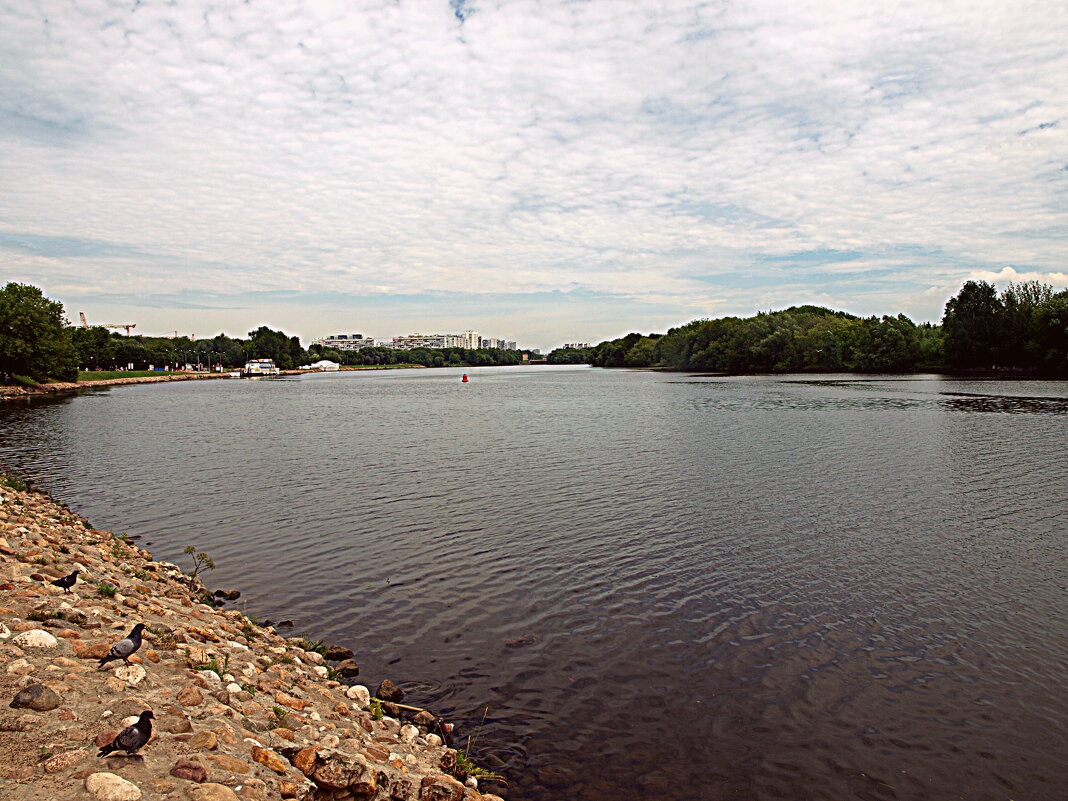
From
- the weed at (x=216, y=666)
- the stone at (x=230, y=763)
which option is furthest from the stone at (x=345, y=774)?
the weed at (x=216, y=666)

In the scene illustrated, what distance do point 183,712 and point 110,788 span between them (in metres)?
1.60

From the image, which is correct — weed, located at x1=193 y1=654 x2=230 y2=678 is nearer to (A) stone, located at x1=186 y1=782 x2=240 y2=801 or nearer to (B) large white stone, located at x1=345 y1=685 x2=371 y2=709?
(B) large white stone, located at x1=345 y1=685 x2=371 y2=709

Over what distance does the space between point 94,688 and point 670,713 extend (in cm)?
725

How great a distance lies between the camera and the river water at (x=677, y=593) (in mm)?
8469

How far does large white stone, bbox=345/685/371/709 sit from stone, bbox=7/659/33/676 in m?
3.92

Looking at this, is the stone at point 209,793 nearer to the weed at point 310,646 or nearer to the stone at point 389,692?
the stone at point 389,692

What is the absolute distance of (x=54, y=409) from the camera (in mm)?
65500

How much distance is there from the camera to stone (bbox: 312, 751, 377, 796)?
618 centimetres

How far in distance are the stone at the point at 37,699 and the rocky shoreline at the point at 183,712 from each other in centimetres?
1

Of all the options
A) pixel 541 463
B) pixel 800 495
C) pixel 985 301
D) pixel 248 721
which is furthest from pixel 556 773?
pixel 985 301

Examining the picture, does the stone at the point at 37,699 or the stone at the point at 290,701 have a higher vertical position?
the stone at the point at 37,699

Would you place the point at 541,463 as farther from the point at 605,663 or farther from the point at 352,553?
the point at 605,663

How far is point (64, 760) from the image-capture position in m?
5.23

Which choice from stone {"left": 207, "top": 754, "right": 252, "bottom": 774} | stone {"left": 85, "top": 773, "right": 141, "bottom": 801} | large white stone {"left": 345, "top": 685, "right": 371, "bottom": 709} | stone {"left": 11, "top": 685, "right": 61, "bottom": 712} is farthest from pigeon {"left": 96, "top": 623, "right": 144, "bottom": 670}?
large white stone {"left": 345, "top": 685, "right": 371, "bottom": 709}
